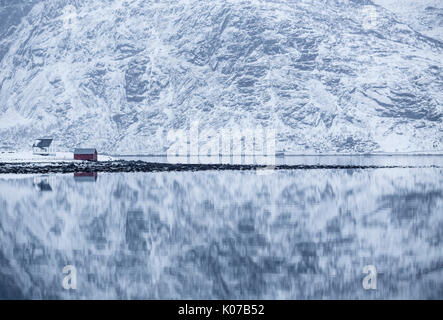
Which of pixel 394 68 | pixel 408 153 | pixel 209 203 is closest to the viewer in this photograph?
pixel 209 203

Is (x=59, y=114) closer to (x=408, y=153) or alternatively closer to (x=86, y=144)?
(x=86, y=144)

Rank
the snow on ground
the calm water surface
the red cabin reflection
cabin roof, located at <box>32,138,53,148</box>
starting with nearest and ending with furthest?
the calm water surface, the red cabin reflection, the snow on ground, cabin roof, located at <box>32,138,53,148</box>

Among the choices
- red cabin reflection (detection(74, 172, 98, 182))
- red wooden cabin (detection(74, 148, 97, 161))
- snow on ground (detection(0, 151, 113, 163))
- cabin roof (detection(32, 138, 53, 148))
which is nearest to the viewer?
red cabin reflection (detection(74, 172, 98, 182))

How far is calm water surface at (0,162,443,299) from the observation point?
15266mm

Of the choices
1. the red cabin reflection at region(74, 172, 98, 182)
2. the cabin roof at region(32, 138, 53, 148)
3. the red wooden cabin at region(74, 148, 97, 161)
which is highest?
the cabin roof at region(32, 138, 53, 148)

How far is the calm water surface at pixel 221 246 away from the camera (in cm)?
1527

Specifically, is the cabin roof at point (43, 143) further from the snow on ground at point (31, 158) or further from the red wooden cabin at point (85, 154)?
the red wooden cabin at point (85, 154)

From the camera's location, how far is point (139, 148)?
600 ft

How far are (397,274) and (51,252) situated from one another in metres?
10.9

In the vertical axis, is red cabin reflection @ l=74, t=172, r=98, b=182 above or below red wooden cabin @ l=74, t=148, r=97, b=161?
below

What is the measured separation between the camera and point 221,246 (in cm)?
2089

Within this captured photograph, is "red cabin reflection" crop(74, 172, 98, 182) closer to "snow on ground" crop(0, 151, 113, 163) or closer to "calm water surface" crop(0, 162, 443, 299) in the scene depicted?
"calm water surface" crop(0, 162, 443, 299)

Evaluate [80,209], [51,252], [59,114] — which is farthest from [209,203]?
[59,114]

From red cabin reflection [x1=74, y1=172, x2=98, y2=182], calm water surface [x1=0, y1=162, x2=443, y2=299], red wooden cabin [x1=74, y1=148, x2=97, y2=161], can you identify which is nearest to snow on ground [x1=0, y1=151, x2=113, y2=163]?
red wooden cabin [x1=74, y1=148, x2=97, y2=161]
